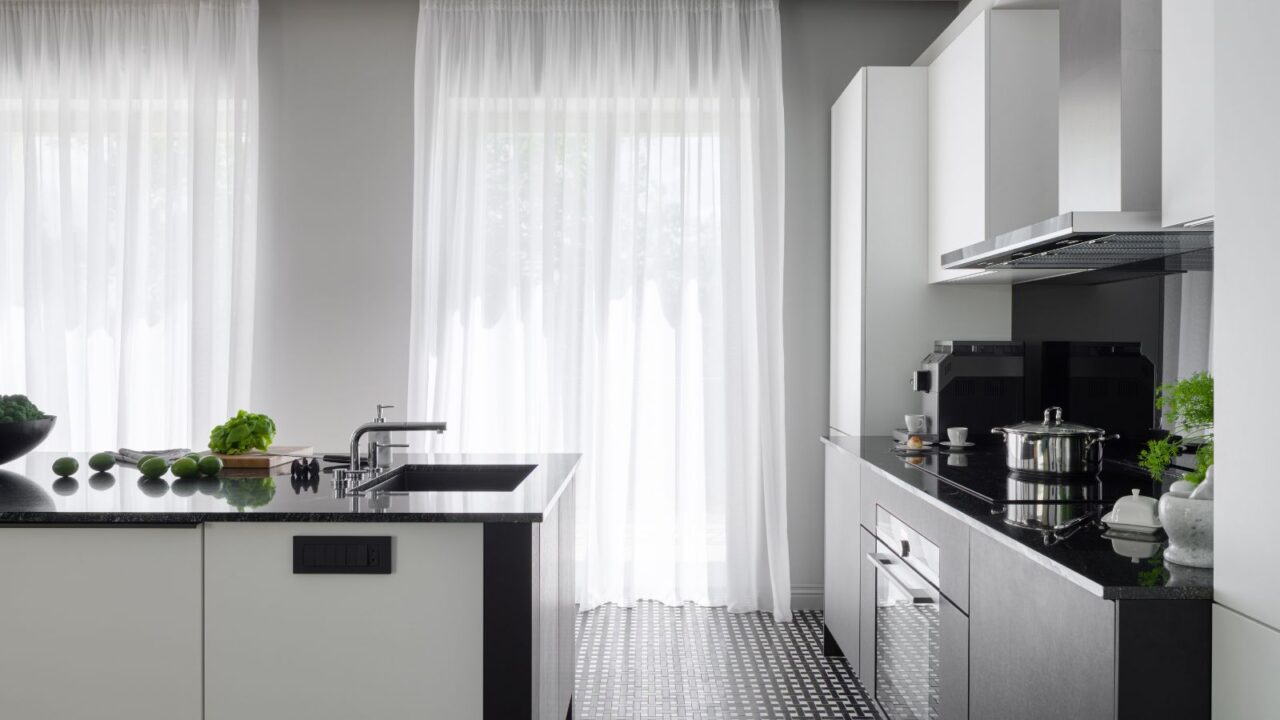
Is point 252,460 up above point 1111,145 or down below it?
below

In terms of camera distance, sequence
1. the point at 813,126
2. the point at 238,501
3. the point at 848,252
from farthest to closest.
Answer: the point at 813,126 → the point at 848,252 → the point at 238,501

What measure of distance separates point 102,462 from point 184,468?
34 centimetres

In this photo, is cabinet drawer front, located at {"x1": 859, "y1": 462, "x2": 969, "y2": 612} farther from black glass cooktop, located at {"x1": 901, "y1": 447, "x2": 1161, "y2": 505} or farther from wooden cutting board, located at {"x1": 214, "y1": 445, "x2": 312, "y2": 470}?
wooden cutting board, located at {"x1": 214, "y1": 445, "x2": 312, "y2": 470}

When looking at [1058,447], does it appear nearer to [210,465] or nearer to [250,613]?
[250,613]

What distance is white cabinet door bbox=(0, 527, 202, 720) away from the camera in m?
1.84

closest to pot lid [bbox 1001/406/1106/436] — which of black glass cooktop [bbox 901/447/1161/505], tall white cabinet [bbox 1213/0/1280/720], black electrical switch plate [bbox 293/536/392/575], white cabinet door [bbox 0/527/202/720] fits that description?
black glass cooktop [bbox 901/447/1161/505]

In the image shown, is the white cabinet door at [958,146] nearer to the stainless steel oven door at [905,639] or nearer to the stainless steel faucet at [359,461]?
the stainless steel oven door at [905,639]

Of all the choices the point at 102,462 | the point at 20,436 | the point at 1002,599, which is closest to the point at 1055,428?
the point at 1002,599

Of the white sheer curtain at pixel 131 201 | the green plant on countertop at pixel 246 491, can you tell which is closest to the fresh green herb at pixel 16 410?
the green plant on countertop at pixel 246 491

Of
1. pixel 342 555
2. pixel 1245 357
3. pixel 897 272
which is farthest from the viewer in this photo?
pixel 897 272

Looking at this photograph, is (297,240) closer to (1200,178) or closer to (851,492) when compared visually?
(851,492)

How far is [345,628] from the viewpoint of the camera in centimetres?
182

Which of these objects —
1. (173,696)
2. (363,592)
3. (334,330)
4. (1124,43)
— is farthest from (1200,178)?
(334,330)

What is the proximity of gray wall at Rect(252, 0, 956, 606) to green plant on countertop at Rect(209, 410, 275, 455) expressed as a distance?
55.8 inches
